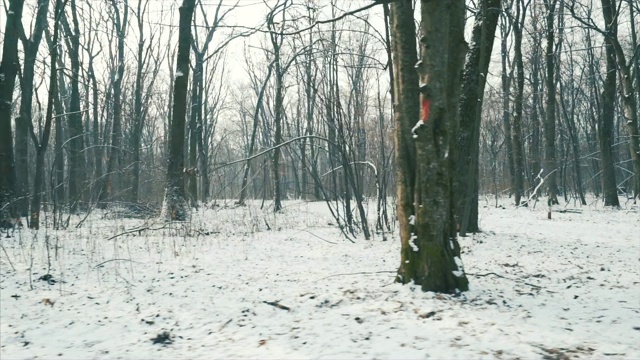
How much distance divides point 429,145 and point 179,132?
27.9 ft

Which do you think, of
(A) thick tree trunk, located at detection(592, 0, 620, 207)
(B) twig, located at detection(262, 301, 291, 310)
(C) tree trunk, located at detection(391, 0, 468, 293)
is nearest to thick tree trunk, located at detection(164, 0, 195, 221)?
(B) twig, located at detection(262, 301, 291, 310)

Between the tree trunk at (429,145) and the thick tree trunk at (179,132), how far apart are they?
726 centimetres

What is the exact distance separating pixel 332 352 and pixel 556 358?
1.49 m

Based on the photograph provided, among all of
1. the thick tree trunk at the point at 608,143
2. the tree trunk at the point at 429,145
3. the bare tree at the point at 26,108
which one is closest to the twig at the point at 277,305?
the tree trunk at the point at 429,145

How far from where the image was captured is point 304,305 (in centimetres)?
408

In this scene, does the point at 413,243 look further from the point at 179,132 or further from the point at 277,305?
the point at 179,132

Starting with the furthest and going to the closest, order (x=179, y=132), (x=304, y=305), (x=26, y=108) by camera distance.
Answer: (x=179, y=132) < (x=26, y=108) < (x=304, y=305)

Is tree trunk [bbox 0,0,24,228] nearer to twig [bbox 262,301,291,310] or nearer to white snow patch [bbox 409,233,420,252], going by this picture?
twig [bbox 262,301,291,310]

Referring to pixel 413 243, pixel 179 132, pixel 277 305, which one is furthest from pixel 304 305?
pixel 179 132

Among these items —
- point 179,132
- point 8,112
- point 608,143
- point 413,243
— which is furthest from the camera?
point 608,143

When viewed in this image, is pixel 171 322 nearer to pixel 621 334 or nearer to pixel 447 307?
pixel 447 307

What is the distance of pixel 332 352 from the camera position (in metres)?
3.04

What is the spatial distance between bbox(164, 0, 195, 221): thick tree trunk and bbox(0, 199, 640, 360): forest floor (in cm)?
348

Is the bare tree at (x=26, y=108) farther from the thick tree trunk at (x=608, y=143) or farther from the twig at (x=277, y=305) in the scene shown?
the thick tree trunk at (x=608, y=143)
